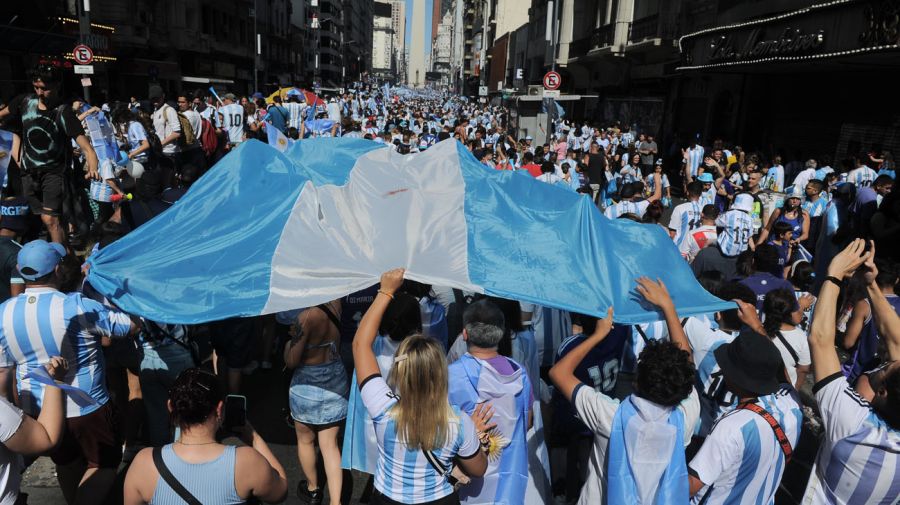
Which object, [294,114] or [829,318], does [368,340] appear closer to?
[829,318]

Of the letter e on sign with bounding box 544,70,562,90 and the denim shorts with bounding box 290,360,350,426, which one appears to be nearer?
the denim shorts with bounding box 290,360,350,426

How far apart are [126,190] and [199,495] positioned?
227 inches

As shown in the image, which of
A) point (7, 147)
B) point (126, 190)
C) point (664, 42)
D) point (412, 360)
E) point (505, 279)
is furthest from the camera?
point (664, 42)

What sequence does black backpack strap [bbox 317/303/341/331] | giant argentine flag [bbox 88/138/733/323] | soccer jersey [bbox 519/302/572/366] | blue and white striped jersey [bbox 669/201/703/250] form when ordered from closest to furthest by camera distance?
1. giant argentine flag [bbox 88/138/733/323]
2. black backpack strap [bbox 317/303/341/331]
3. soccer jersey [bbox 519/302/572/366]
4. blue and white striped jersey [bbox 669/201/703/250]

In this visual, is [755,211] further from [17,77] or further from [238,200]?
[17,77]

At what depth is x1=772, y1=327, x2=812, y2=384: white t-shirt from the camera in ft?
13.1

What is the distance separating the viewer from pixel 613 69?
30.7 meters

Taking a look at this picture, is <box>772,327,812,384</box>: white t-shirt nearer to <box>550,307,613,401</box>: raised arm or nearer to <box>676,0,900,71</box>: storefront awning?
<box>550,307,613,401</box>: raised arm

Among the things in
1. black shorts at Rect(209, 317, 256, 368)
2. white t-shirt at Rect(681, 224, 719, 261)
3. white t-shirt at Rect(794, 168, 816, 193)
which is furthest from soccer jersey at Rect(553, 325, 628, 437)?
white t-shirt at Rect(794, 168, 816, 193)

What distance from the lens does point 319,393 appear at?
3.99 meters

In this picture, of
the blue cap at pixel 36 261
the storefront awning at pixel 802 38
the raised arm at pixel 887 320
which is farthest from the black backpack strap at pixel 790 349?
the storefront awning at pixel 802 38

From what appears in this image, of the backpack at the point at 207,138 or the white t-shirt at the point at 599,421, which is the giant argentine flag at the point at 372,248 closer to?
the white t-shirt at the point at 599,421

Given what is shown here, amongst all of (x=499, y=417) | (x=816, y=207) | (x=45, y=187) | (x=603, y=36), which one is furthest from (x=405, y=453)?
(x=603, y=36)

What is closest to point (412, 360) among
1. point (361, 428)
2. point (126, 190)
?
point (361, 428)
